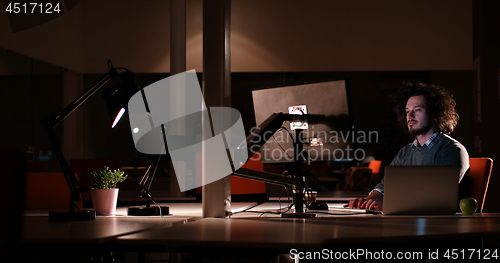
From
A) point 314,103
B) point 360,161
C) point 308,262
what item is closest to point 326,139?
point 314,103

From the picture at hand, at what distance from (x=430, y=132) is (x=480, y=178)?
337mm

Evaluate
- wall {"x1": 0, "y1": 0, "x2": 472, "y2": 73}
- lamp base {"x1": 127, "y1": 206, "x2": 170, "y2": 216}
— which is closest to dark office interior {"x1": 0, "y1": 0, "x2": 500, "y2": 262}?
wall {"x1": 0, "y1": 0, "x2": 472, "y2": 73}

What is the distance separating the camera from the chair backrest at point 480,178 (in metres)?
2.27

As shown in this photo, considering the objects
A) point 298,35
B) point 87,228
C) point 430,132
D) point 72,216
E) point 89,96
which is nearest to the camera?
point 87,228

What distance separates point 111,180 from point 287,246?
105 cm

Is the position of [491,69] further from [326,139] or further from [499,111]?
[326,139]

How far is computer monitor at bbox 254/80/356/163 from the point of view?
1.80 m

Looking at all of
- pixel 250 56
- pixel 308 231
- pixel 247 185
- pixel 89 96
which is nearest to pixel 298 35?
pixel 250 56

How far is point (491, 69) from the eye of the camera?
12.7 feet

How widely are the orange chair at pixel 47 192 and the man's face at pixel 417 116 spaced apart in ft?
5.81

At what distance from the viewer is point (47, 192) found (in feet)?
7.30

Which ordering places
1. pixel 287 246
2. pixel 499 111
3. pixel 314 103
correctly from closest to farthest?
pixel 287 246
pixel 314 103
pixel 499 111

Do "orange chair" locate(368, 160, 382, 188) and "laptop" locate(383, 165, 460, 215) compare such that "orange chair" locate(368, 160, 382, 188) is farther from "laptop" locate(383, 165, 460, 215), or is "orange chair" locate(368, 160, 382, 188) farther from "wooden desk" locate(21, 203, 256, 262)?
"wooden desk" locate(21, 203, 256, 262)

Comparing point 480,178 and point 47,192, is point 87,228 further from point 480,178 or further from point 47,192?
point 480,178
